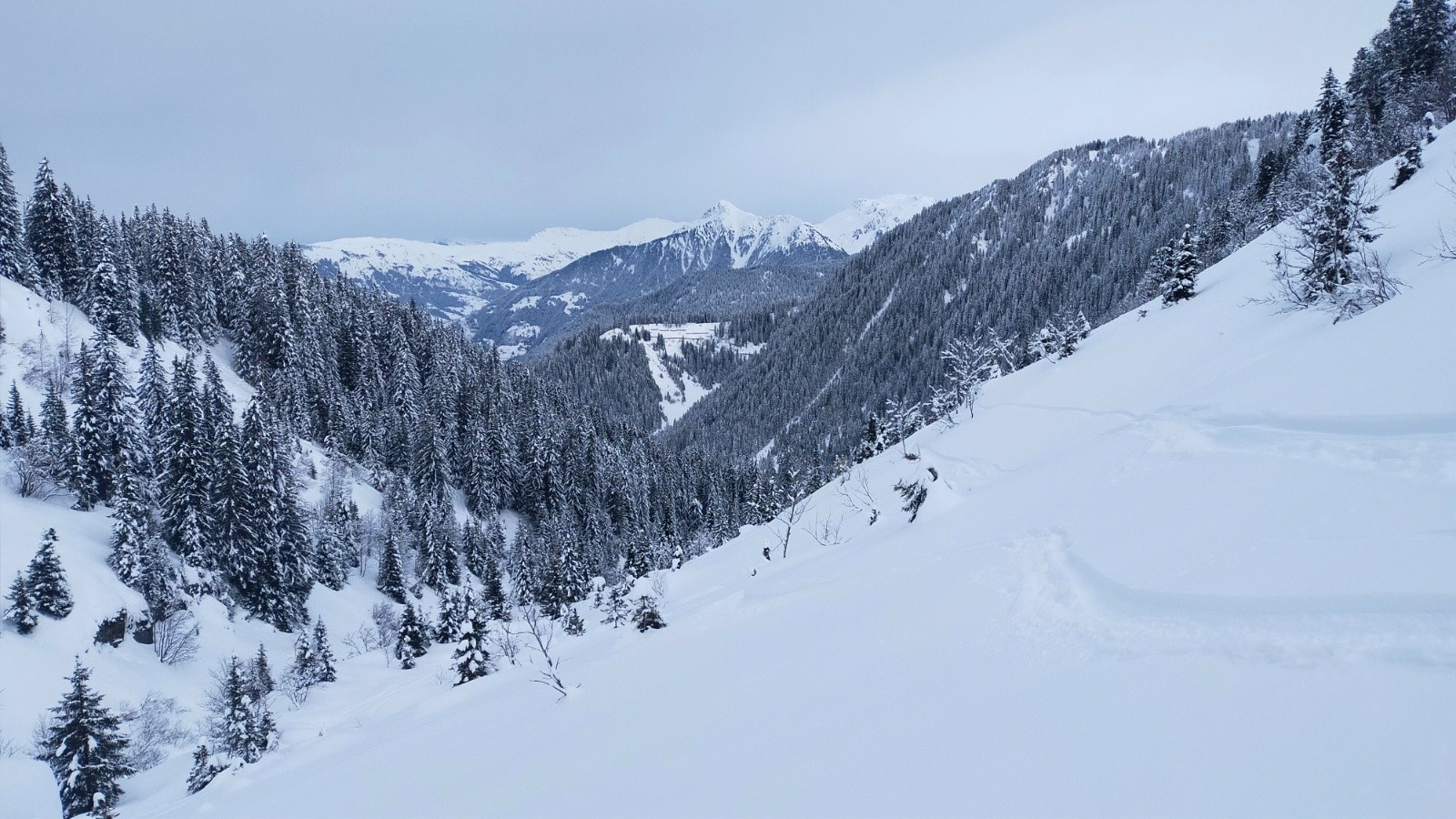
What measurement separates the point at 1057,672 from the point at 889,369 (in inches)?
6324

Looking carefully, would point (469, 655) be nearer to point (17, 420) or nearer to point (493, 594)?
point (493, 594)

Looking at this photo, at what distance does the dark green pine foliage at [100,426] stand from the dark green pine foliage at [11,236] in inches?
838

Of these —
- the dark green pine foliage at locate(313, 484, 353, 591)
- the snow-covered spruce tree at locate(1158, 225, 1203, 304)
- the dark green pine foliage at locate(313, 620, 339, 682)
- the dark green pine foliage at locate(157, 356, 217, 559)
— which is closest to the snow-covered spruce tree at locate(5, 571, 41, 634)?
the dark green pine foliage at locate(157, 356, 217, 559)

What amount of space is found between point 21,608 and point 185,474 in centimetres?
1471

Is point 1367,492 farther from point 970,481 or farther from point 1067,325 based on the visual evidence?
point 1067,325

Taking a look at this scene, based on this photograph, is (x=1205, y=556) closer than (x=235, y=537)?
Yes

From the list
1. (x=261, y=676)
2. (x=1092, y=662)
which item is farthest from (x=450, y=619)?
(x=1092, y=662)

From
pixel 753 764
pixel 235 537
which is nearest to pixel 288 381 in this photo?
pixel 235 537

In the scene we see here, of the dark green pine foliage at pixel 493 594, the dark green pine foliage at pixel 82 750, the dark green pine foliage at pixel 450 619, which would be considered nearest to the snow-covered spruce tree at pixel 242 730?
the dark green pine foliage at pixel 82 750

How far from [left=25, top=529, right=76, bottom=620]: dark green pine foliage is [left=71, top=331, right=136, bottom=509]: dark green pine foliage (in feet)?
29.9

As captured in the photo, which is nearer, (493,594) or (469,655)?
(469,655)

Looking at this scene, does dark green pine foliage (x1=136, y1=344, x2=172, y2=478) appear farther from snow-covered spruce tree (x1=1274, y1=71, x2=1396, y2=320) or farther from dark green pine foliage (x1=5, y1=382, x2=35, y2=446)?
snow-covered spruce tree (x1=1274, y1=71, x2=1396, y2=320)

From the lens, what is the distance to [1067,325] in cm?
3644

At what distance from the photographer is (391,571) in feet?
176
